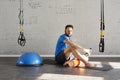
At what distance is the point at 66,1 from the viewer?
23.7 ft

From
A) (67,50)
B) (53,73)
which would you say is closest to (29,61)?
(67,50)

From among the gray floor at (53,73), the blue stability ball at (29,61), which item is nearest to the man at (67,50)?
the gray floor at (53,73)

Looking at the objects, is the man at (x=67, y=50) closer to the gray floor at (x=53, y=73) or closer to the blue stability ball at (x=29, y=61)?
the gray floor at (x=53, y=73)

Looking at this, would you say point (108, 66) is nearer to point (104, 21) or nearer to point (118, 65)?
point (118, 65)

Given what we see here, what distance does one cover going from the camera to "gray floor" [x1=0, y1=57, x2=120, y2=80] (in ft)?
15.9

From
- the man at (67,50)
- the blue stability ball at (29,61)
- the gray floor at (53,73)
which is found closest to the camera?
the gray floor at (53,73)

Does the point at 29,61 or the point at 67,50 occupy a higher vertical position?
the point at 67,50

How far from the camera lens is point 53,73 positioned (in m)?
5.22

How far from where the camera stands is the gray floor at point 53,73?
486cm

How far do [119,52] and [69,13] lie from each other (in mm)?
1575

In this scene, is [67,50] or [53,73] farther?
[67,50]

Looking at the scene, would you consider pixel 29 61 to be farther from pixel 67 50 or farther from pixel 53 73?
pixel 53 73

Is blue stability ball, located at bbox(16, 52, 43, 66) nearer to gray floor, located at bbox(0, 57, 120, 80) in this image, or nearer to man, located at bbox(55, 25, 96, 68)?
gray floor, located at bbox(0, 57, 120, 80)

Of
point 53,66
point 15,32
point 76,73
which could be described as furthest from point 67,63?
point 15,32
